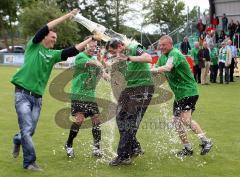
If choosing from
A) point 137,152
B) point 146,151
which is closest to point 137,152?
point 137,152

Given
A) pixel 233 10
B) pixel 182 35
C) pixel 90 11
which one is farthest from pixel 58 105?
pixel 90 11

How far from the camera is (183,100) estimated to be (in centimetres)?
791

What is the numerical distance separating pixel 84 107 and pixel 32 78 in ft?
4.13

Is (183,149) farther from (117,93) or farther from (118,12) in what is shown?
(118,12)

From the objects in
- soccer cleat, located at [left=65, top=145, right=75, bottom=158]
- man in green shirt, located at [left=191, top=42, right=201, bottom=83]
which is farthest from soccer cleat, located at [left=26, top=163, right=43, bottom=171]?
man in green shirt, located at [left=191, top=42, right=201, bottom=83]

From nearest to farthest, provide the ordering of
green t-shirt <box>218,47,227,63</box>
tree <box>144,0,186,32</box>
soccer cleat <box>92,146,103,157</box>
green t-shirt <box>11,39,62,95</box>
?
green t-shirt <box>11,39,62,95</box> → soccer cleat <box>92,146,103,157</box> → green t-shirt <box>218,47,227,63</box> → tree <box>144,0,186,32</box>

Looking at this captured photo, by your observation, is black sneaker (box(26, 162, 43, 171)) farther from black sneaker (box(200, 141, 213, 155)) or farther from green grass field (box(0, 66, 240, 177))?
black sneaker (box(200, 141, 213, 155))

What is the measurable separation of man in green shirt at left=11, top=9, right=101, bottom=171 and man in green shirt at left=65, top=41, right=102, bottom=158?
75cm

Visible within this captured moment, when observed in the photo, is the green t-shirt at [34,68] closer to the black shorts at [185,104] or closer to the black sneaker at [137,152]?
the black sneaker at [137,152]

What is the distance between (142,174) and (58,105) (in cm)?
843

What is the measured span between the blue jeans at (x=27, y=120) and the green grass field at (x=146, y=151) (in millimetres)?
251

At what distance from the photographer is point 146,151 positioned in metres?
8.34

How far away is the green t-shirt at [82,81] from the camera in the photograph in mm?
7820

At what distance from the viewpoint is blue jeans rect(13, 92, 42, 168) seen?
268 inches
